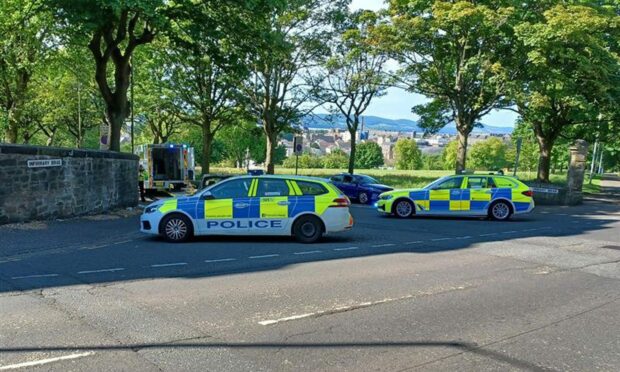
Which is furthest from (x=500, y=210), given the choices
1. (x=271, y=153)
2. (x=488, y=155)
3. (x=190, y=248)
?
(x=488, y=155)

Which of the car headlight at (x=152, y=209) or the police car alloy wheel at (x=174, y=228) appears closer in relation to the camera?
the police car alloy wheel at (x=174, y=228)

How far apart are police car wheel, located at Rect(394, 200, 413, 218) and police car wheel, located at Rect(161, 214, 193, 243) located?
8.26 meters

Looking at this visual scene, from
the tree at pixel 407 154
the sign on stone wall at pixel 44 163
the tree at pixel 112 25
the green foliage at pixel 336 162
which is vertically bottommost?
the green foliage at pixel 336 162

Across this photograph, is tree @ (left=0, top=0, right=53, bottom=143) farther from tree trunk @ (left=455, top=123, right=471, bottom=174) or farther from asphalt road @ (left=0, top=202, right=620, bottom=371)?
tree trunk @ (left=455, top=123, right=471, bottom=174)

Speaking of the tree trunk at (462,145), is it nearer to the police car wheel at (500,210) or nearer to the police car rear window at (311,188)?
the police car wheel at (500,210)

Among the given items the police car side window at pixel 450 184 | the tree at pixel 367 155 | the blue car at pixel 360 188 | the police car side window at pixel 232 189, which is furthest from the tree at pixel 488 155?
the police car side window at pixel 232 189

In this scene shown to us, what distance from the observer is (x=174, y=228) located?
11.4m

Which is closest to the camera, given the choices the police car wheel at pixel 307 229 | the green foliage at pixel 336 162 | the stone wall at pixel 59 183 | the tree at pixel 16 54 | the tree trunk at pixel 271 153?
the police car wheel at pixel 307 229

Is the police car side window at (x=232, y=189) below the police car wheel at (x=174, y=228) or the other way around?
the other way around

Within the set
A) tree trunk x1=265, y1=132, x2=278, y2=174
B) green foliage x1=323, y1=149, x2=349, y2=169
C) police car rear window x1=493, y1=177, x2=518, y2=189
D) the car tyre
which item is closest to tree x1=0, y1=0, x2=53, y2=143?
tree trunk x1=265, y1=132, x2=278, y2=174

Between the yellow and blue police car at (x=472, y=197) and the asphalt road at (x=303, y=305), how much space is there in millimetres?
5544

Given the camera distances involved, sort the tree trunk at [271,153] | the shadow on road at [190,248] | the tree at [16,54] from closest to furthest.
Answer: the shadow on road at [190,248] < the tree at [16,54] < the tree trunk at [271,153]

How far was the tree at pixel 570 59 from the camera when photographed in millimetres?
23408

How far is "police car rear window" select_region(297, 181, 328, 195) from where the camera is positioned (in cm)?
1174
